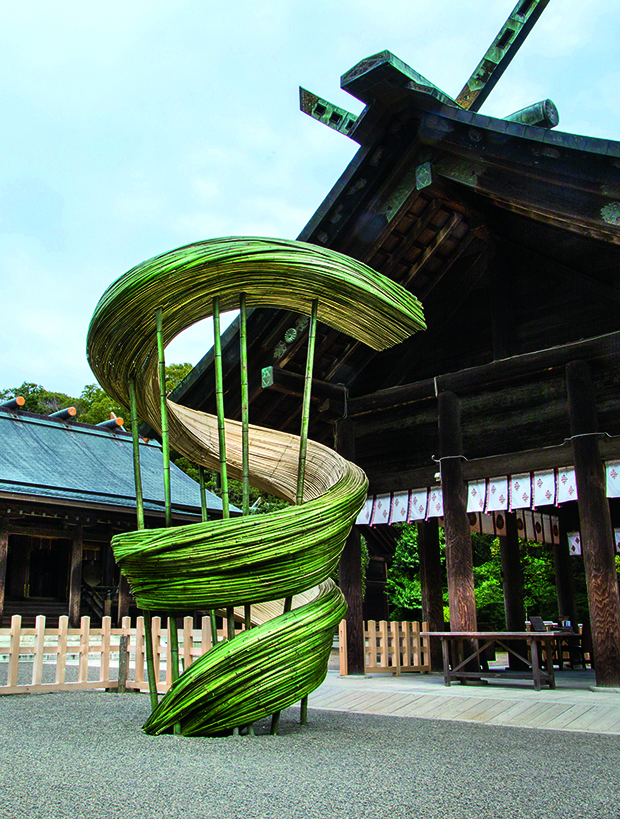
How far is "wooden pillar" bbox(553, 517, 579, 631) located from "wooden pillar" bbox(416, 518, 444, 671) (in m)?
3.62

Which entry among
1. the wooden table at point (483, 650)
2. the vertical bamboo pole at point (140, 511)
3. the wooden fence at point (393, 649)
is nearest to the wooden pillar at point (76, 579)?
the wooden fence at point (393, 649)

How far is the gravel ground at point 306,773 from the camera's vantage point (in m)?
2.37

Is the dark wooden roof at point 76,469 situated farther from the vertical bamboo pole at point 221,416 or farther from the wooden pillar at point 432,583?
the vertical bamboo pole at point 221,416

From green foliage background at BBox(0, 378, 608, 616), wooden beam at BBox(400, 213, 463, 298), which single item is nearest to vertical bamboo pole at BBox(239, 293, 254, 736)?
wooden beam at BBox(400, 213, 463, 298)

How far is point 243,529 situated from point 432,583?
22.2ft

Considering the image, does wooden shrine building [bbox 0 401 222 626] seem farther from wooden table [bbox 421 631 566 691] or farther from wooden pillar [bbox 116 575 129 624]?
wooden table [bbox 421 631 566 691]

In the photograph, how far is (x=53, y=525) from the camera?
52.6ft

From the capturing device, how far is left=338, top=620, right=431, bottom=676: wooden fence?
27.2ft

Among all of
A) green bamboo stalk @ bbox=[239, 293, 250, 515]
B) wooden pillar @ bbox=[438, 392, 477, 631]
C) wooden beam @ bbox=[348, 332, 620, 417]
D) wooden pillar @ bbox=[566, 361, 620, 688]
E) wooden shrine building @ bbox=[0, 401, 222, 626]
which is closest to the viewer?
green bamboo stalk @ bbox=[239, 293, 250, 515]

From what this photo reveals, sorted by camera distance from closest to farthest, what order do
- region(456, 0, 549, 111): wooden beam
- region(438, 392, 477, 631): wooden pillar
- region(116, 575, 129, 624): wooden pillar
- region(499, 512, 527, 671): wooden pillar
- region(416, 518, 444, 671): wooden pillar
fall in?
1. region(438, 392, 477, 631): wooden pillar
2. region(456, 0, 549, 111): wooden beam
3. region(416, 518, 444, 671): wooden pillar
4. region(499, 512, 527, 671): wooden pillar
5. region(116, 575, 129, 624): wooden pillar

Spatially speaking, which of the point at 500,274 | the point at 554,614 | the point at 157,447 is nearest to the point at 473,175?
the point at 500,274

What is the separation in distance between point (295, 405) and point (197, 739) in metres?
6.17

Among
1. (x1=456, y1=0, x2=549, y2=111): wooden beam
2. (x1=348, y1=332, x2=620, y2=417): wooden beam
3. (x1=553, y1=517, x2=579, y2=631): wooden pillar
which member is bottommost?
(x1=553, y1=517, x2=579, y2=631): wooden pillar

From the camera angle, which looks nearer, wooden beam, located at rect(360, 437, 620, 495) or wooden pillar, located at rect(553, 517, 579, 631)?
wooden beam, located at rect(360, 437, 620, 495)
